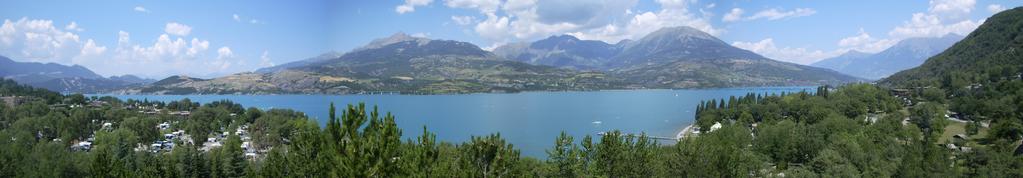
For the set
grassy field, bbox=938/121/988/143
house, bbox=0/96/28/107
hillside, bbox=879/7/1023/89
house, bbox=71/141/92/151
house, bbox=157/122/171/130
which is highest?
hillside, bbox=879/7/1023/89

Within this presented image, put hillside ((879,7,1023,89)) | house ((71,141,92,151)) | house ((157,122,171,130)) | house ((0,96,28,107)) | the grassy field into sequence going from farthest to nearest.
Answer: house ((0,96,28,107))
hillside ((879,7,1023,89))
house ((157,122,171,130))
house ((71,141,92,151))
the grassy field

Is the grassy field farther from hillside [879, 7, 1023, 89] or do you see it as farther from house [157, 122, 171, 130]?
house [157, 122, 171, 130]

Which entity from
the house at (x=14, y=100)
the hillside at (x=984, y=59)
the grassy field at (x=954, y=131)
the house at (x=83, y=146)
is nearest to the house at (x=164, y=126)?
the house at (x=83, y=146)

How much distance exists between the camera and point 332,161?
940 cm

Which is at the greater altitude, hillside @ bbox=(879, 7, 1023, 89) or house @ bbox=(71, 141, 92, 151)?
hillside @ bbox=(879, 7, 1023, 89)

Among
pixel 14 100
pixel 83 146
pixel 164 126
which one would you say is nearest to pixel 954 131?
pixel 83 146

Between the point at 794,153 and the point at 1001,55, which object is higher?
the point at 1001,55

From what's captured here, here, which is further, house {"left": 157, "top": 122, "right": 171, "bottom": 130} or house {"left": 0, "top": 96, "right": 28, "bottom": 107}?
house {"left": 0, "top": 96, "right": 28, "bottom": 107}

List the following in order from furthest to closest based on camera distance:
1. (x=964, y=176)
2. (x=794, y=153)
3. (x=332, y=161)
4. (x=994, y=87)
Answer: (x=994, y=87) < (x=794, y=153) < (x=964, y=176) < (x=332, y=161)

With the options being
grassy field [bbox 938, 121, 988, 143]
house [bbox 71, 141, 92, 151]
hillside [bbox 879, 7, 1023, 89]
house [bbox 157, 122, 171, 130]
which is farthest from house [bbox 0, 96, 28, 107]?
hillside [bbox 879, 7, 1023, 89]

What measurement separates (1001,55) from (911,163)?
65611 mm

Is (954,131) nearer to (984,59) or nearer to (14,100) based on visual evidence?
(984,59)

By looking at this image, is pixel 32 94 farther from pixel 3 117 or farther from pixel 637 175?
pixel 637 175

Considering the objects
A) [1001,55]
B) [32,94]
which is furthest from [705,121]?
[32,94]
